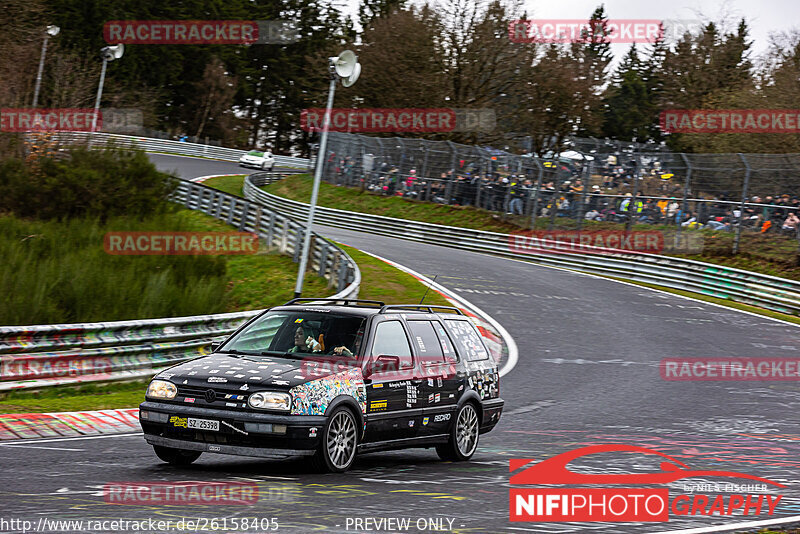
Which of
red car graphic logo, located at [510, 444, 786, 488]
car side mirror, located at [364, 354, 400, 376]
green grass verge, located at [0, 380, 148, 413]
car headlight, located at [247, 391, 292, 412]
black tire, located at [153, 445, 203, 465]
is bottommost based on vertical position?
green grass verge, located at [0, 380, 148, 413]

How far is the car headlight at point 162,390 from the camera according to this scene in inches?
314

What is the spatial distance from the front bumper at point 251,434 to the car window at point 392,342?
4.65 ft

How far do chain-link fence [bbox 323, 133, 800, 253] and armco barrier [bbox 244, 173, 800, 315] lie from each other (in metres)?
1.84

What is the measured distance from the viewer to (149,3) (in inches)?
3155

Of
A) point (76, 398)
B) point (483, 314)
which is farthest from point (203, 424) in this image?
point (483, 314)

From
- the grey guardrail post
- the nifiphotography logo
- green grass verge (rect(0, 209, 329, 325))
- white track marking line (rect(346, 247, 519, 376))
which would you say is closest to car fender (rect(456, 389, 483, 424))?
the nifiphotography logo

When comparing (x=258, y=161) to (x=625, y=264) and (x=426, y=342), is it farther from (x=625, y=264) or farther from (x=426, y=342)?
(x=426, y=342)

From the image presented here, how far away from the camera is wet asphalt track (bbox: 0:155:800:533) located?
6707 mm

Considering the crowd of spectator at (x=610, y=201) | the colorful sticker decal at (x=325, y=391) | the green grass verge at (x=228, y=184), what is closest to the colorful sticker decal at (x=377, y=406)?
the colorful sticker decal at (x=325, y=391)

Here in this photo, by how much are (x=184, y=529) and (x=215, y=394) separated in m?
2.22

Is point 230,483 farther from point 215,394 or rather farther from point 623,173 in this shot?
point 623,173

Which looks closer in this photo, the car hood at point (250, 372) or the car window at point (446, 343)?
the car hood at point (250, 372)

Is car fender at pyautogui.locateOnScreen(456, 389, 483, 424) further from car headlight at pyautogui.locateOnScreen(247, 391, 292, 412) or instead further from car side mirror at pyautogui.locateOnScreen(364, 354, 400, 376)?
car headlight at pyautogui.locateOnScreen(247, 391, 292, 412)

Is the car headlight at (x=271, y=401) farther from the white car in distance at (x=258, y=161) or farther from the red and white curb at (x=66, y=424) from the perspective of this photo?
the white car in distance at (x=258, y=161)
